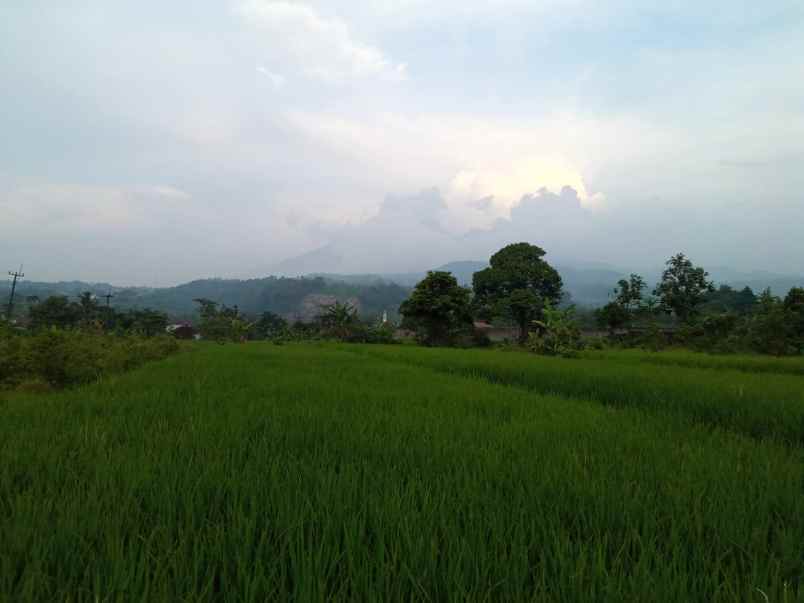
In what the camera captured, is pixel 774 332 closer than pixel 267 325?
Yes

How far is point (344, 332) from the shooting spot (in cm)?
2783

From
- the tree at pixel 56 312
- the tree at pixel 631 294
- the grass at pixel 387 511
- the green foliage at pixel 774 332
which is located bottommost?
the tree at pixel 56 312

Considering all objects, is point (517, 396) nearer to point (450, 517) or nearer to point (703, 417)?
point (703, 417)

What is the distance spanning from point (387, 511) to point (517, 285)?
1159 inches

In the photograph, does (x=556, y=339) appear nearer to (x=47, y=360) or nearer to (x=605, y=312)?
(x=605, y=312)

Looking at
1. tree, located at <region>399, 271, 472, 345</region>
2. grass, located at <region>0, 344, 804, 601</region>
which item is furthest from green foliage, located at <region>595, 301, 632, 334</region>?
grass, located at <region>0, 344, 804, 601</region>

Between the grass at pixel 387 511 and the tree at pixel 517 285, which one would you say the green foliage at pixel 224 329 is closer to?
the tree at pixel 517 285

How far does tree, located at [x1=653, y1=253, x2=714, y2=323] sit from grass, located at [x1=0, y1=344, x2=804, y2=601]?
2821 centimetres

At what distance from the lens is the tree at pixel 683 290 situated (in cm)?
2606

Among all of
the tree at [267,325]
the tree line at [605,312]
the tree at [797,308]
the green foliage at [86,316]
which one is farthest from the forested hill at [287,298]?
the tree at [797,308]

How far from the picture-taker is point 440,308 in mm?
23172

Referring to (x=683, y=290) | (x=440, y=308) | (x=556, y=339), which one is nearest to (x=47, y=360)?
(x=556, y=339)

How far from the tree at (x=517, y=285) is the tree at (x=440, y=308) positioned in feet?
13.6

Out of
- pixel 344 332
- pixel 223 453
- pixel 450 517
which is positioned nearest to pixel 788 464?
pixel 450 517
